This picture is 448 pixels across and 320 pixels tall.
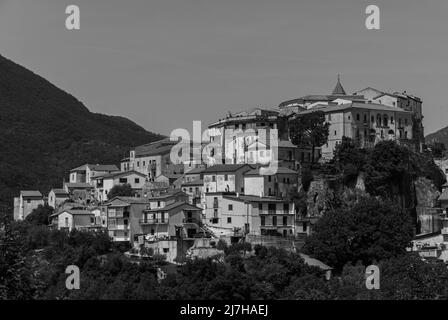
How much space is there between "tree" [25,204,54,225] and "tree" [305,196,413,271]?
2110 cm

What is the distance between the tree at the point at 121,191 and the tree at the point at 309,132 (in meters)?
12.3

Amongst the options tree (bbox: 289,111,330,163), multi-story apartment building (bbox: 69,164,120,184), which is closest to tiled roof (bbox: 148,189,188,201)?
tree (bbox: 289,111,330,163)

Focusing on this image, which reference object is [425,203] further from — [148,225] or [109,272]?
[109,272]

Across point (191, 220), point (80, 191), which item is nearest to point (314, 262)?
point (191, 220)

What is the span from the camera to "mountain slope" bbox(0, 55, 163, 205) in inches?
4149

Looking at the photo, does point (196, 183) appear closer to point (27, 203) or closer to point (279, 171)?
point (279, 171)

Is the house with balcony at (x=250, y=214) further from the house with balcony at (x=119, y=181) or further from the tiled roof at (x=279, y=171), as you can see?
the house with balcony at (x=119, y=181)

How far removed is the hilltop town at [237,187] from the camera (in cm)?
6012

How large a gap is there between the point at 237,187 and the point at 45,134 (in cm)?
6606

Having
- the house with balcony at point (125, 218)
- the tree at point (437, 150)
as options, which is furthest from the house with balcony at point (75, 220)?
the tree at point (437, 150)

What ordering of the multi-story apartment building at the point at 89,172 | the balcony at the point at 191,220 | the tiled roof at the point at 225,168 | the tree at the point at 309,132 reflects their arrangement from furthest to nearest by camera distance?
the multi-story apartment building at the point at 89,172 < the tree at the point at 309,132 < the tiled roof at the point at 225,168 < the balcony at the point at 191,220

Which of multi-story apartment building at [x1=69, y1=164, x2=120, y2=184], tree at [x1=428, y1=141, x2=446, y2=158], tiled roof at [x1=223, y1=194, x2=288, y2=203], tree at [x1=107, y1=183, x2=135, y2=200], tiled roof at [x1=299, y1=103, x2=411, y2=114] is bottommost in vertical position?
tiled roof at [x1=223, y1=194, x2=288, y2=203]

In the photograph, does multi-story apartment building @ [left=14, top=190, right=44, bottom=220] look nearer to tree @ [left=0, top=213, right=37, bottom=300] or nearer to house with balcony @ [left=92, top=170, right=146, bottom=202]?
house with balcony @ [left=92, top=170, right=146, bottom=202]

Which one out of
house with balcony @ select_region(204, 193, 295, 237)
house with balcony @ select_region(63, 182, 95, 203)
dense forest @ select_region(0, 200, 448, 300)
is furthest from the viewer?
house with balcony @ select_region(63, 182, 95, 203)
